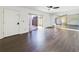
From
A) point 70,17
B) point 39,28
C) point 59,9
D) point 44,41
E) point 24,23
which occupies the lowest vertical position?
point 44,41

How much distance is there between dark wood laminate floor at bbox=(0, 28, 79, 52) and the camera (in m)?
2.41

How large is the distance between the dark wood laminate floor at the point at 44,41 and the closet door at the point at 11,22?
13cm

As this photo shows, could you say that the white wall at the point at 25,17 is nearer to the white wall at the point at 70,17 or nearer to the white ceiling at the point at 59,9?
the white ceiling at the point at 59,9

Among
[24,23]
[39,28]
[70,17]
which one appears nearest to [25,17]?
[24,23]

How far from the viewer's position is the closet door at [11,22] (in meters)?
2.39

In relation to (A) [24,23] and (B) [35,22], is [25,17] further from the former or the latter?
(B) [35,22]

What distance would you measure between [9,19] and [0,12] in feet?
0.83

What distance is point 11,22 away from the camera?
8.20 feet

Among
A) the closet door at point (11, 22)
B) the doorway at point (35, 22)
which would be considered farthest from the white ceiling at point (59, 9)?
the closet door at point (11, 22)

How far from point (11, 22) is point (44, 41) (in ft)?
3.03

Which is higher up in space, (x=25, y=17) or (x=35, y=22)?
(x=25, y=17)
